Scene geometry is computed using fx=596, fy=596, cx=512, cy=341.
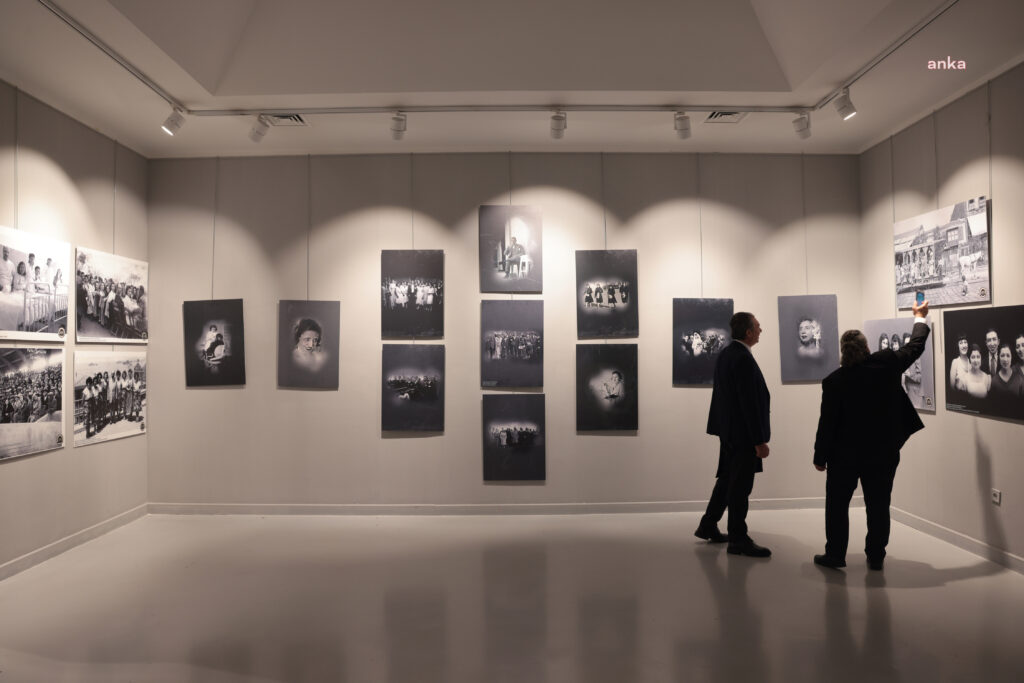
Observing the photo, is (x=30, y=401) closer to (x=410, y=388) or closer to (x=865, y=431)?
(x=410, y=388)

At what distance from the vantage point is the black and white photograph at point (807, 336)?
6688mm

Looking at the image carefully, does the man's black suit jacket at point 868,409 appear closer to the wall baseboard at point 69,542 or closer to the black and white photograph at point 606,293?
the black and white photograph at point 606,293

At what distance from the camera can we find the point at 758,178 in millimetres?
6781

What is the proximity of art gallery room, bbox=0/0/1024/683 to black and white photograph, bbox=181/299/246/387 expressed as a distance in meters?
0.04

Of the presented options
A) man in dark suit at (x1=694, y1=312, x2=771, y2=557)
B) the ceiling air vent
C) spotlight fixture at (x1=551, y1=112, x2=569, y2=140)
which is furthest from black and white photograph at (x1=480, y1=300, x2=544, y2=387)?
the ceiling air vent

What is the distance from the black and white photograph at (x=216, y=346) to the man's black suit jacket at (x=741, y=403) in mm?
5047

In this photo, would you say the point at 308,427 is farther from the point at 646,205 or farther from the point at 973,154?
the point at 973,154

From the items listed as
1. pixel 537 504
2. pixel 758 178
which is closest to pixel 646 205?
pixel 758 178

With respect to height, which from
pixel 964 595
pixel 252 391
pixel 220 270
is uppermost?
pixel 220 270

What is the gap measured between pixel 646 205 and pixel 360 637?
5.13 metres

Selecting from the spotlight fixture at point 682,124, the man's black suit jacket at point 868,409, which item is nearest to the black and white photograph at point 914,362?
the man's black suit jacket at point 868,409

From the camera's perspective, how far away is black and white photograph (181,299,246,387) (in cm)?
663

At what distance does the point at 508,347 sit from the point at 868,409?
3.44 m

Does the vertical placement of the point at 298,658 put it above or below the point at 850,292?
below
